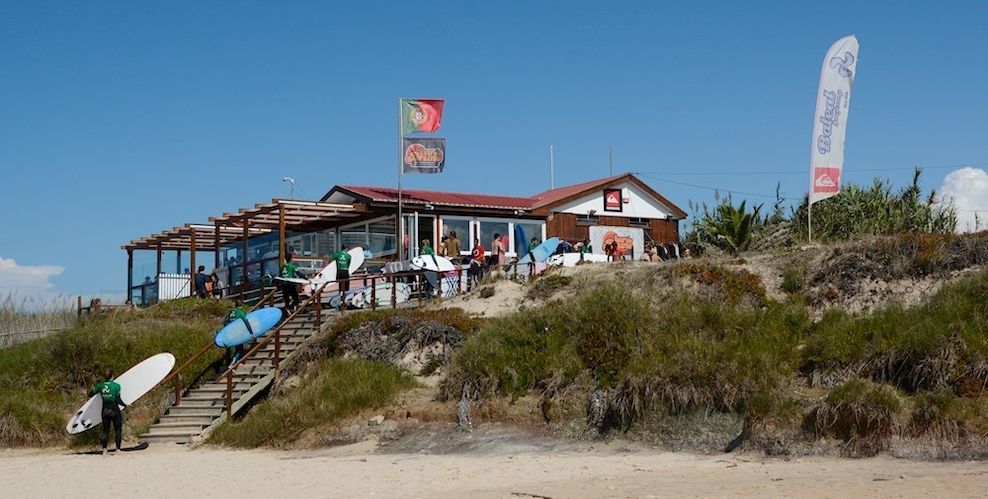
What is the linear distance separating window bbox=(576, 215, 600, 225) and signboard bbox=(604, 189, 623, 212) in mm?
609

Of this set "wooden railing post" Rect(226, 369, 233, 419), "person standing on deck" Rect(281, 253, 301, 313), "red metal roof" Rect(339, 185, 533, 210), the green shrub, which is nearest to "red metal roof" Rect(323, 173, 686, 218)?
"red metal roof" Rect(339, 185, 533, 210)

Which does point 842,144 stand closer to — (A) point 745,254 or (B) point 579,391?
(A) point 745,254

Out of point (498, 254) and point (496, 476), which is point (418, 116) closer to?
point (498, 254)

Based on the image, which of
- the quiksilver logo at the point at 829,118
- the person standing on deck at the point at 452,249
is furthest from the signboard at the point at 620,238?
the quiksilver logo at the point at 829,118

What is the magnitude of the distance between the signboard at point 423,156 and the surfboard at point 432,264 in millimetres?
4083

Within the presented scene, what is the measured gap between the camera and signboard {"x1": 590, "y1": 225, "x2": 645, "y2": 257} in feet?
111

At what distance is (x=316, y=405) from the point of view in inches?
736

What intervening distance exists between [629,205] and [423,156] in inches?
328

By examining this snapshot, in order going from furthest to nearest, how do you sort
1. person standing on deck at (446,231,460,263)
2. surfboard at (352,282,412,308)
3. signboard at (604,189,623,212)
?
signboard at (604,189,623,212) < person standing on deck at (446,231,460,263) < surfboard at (352,282,412,308)

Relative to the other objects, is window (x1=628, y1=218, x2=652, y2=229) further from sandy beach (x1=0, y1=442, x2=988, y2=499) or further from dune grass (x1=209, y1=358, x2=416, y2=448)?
sandy beach (x1=0, y1=442, x2=988, y2=499)

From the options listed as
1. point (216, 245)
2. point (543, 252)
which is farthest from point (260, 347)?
point (216, 245)

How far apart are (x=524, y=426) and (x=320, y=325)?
693 centimetres

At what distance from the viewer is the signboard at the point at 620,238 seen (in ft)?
111

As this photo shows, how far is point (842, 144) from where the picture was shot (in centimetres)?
2344
